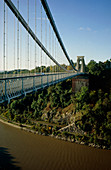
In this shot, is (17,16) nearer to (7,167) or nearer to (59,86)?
(7,167)

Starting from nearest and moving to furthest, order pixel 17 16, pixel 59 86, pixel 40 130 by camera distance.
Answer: pixel 17 16
pixel 40 130
pixel 59 86

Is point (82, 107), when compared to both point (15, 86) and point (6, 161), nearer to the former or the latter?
point (6, 161)

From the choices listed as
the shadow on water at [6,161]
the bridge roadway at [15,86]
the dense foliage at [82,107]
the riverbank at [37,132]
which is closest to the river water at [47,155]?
the shadow on water at [6,161]

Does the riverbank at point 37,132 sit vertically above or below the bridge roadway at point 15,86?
below

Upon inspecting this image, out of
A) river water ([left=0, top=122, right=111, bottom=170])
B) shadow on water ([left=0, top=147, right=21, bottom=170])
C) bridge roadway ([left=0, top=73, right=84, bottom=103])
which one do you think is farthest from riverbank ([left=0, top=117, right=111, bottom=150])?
bridge roadway ([left=0, top=73, right=84, bottom=103])

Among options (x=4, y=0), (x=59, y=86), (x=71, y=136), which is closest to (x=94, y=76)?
(x=59, y=86)

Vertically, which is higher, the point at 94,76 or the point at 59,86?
the point at 94,76

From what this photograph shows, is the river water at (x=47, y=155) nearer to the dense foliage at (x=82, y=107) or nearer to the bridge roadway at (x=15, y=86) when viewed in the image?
the dense foliage at (x=82, y=107)
